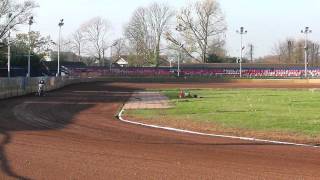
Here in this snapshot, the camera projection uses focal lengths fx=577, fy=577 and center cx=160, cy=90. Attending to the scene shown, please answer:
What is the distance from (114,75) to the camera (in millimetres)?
107438

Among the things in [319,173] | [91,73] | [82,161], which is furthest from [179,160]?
[91,73]

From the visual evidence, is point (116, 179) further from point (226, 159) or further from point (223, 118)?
point (223, 118)

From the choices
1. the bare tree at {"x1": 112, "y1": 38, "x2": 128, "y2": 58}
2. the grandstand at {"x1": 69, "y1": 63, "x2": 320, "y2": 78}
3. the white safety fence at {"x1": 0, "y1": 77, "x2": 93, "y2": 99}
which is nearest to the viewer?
the white safety fence at {"x1": 0, "y1": 77, "x2": 93, "y2": 99}

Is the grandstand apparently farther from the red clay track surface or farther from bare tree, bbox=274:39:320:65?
the red clay track surface

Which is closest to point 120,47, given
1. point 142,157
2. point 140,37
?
point 140,37

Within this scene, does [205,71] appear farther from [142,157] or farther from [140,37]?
[142,157]

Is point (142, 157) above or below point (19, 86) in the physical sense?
below

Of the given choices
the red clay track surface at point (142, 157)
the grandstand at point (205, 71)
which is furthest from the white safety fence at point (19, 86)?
the grandstand at point (205, 71)

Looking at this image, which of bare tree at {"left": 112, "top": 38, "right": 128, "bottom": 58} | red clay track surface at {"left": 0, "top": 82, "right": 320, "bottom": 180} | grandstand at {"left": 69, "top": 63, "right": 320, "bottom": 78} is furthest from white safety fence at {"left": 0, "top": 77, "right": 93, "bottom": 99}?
bare tree at {"left": 112, "top": 38, "right": 128, "bottom": 58}

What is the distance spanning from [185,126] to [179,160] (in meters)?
8.63

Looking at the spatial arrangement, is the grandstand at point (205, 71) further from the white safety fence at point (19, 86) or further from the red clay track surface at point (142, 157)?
the red clay track surface at point (142, 157)

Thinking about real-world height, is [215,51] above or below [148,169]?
above

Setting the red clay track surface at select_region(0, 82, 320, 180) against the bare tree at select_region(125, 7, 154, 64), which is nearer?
the red clay track surface at select_region(0, 82, 320, 180)

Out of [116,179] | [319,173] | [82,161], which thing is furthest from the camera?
[82,161]
